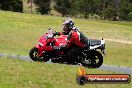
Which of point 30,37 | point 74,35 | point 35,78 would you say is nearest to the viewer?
point 35,78

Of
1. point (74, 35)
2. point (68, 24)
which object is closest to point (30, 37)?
point (68, 24)

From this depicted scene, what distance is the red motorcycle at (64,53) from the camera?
1953cm

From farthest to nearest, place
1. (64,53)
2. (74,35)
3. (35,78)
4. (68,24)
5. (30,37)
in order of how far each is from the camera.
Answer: (30,37), (64,53), (68,24), (74,35), (35,78)

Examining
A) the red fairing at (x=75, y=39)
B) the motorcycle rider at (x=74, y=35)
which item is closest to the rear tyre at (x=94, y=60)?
the motorcycle rider at (x=74, y=35)

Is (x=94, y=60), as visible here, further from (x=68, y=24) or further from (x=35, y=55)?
(x=35, y=55)

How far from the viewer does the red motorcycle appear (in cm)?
1953

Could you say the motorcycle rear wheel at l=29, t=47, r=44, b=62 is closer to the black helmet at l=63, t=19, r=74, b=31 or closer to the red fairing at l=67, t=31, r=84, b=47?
the red fairing at l=67, t=31, r=84, b=47

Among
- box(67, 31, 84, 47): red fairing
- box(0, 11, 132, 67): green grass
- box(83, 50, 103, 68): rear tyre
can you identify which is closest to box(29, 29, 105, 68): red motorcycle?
box(83, 50, 103, 68): rear tyre

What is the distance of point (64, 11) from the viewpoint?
13662 centimetres

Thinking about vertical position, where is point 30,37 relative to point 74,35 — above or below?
below

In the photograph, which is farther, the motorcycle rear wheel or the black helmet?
the motorcycle rear wheel

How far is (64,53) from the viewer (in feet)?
66.6

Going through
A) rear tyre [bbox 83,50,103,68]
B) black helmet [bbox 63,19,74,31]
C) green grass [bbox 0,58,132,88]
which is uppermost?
black helmet [bbox 63,19,74,31]

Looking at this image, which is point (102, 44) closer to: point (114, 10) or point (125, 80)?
point (125, 80)
